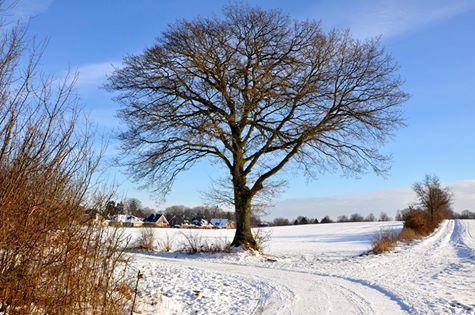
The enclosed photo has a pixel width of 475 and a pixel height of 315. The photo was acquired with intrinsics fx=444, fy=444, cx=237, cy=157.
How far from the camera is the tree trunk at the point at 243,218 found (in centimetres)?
2225

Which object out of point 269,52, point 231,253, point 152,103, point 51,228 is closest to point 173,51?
point 152,103

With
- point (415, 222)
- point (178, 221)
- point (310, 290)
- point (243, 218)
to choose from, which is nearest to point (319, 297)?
point (310, 290)

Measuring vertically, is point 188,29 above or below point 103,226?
above

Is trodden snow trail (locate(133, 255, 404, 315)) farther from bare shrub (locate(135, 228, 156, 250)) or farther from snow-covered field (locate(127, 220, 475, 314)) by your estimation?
bare shrub (locate(135, 228, 156, 250))

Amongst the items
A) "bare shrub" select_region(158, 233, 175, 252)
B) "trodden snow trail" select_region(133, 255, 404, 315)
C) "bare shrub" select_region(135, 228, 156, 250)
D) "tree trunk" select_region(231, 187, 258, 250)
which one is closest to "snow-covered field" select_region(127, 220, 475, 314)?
"trodden snow trail" select_region(133, 255, 404, 315)

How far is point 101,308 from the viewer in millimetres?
5996

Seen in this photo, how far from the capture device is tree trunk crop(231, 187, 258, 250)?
22250 millimetres

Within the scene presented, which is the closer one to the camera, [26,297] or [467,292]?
[26,297]

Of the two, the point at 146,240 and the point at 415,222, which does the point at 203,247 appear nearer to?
the point at 146,240

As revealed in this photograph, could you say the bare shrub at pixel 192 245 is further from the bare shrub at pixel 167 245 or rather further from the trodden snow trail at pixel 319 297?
the trodden snow trail at pixel 319 297

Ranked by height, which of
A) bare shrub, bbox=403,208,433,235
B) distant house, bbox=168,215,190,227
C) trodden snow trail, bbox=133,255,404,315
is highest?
distant house, bbox=168,215,190,227

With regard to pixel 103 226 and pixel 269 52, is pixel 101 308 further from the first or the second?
pixel 269 52

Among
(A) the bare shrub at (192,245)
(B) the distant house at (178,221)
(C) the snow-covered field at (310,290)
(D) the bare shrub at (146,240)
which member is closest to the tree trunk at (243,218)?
(A) the bare shrub at (192,245)

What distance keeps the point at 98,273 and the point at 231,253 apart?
49.0ft
